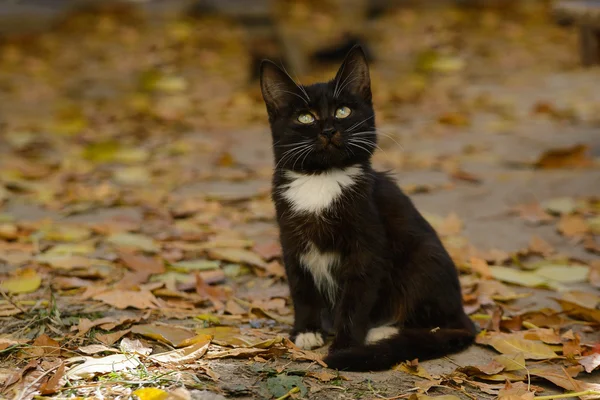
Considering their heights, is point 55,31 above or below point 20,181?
above

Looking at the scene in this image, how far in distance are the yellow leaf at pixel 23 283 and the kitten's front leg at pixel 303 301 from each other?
1244 millimetres

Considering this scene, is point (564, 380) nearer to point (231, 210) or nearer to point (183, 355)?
point (183, 355)

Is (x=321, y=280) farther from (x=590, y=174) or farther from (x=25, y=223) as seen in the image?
(x=590, y=174)

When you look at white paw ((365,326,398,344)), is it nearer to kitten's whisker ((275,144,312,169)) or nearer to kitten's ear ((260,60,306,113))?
kitten's whisker ((275,144,312,169))

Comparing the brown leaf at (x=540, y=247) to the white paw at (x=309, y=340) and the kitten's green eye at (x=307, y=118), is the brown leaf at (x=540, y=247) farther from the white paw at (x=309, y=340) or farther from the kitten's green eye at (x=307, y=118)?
the kitten's green eye at (x=307, y=118)

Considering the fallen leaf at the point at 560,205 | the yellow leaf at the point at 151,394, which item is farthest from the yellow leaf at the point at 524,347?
the fallen leaf at the point at 560,205

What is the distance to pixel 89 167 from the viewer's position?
20.0ft

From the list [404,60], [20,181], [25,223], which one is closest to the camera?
[25,223]

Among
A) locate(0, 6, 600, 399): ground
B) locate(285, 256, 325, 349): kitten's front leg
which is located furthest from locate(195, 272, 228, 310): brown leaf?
locate(285, 256, 325, 349): kitten's front leg

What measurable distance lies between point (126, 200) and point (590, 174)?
11.1 ft

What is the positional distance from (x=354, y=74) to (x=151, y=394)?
1595 millimetres

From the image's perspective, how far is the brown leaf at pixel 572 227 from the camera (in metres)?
4.50

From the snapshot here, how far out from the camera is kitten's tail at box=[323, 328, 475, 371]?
9.10 feet

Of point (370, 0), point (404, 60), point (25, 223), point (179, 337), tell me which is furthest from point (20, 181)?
point (370, 0)
